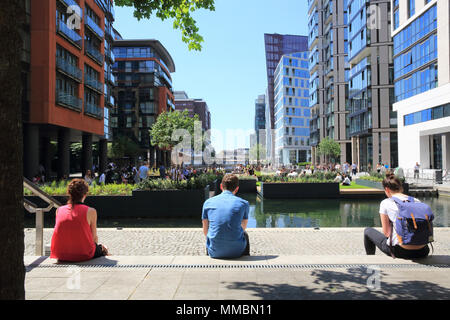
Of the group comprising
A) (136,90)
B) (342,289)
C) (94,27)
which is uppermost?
(136,90)

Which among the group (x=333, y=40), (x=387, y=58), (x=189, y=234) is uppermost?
(x=333, y=40)

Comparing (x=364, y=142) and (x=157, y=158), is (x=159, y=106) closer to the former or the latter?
(x=157, y=158)

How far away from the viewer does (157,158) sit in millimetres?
78625

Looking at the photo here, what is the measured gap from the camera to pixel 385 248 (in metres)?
4.94

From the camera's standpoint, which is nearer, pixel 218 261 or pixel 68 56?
pixel 218 261

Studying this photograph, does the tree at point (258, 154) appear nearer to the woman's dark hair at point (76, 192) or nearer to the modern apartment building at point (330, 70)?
the modern apartment building at point (330, 70)

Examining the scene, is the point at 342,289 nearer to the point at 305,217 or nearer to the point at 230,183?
the point at 230,183

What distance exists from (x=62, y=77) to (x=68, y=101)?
2.24m

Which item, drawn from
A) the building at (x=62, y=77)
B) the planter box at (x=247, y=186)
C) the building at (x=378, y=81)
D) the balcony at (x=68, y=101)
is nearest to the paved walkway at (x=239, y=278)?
the planter box at (x=247, y=186)

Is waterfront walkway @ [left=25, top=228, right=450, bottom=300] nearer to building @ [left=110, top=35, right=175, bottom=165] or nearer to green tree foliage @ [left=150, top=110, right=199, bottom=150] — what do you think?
green tree foliage @ [left=150, top=110, right=199, bottom=150]

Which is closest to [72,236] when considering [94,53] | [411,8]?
[94,53]

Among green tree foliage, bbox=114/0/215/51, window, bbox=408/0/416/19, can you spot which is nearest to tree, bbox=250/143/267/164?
window, bbox=408/0/416/19
